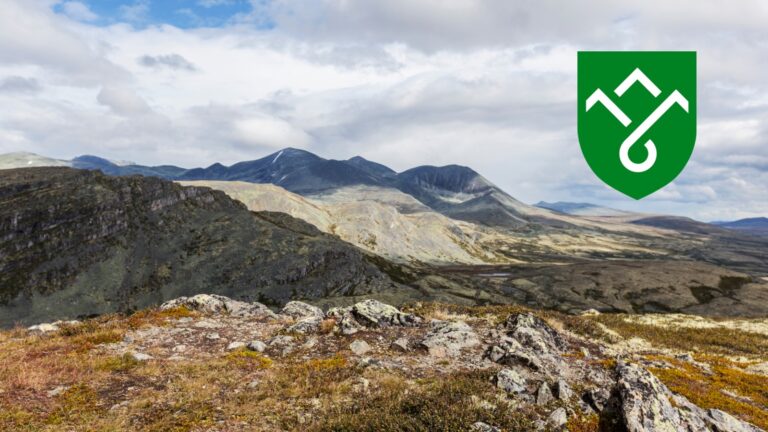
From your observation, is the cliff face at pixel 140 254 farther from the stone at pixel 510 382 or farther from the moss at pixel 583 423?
the moss at pixel 583 423

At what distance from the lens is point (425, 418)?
1107cm

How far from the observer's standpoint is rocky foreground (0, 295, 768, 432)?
11516 mm

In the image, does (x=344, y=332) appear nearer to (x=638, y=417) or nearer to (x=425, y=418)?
(x=425, y=418)

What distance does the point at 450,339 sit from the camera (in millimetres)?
19812

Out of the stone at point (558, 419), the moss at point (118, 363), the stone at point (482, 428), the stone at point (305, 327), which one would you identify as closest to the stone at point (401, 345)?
the stone at point (305, 327)

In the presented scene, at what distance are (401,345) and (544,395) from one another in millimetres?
8004

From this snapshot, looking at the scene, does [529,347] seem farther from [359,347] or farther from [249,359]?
[249,359]

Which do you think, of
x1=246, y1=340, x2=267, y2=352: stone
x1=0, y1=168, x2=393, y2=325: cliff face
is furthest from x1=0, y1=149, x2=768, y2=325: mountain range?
x1=246, y1=340, x2=267, y2=352: stone

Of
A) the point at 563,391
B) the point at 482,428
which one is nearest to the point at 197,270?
the point at 563,391

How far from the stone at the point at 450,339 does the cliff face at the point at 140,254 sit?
123 m

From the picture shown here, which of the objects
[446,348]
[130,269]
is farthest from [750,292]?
[130,269]

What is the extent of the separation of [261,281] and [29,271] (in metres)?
73.6

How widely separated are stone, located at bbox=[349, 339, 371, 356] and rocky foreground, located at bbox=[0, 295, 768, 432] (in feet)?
0.34

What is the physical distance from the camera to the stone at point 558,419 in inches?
439
